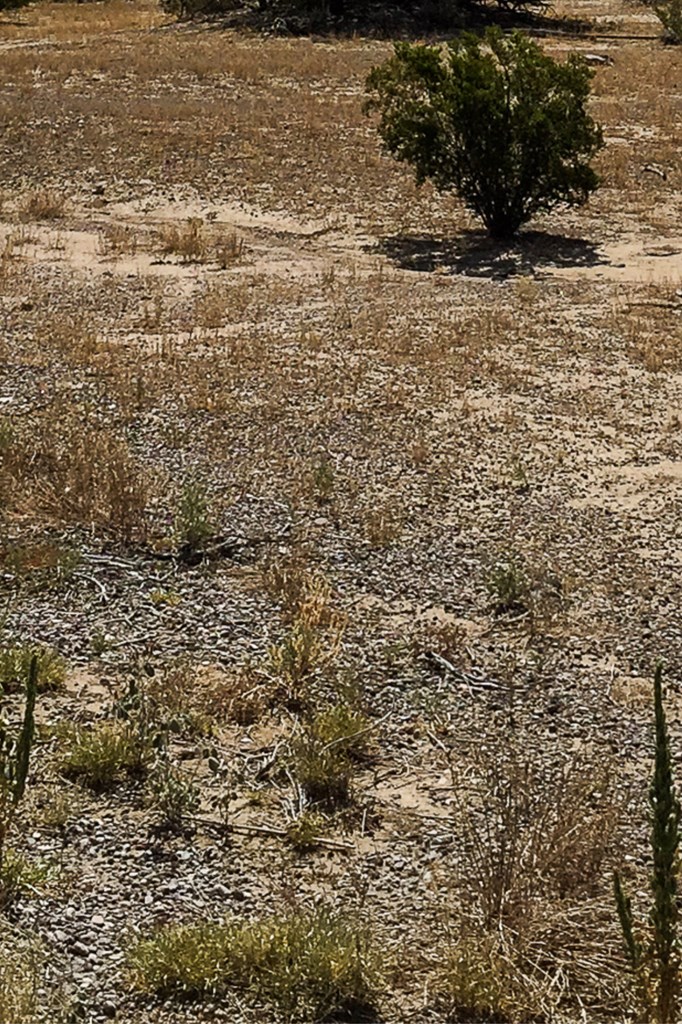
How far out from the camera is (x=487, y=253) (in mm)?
13633

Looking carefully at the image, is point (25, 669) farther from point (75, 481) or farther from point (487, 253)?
point (487, 253)

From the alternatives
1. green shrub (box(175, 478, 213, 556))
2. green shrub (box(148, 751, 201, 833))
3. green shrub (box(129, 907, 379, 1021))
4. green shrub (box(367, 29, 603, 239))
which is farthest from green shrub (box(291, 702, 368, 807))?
green shrub (box(367, 29, 603, 239))

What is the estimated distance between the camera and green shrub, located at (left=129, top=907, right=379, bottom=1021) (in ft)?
11.4

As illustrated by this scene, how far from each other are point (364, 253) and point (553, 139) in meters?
2.17

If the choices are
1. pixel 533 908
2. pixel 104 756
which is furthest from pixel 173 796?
pixel 533 908

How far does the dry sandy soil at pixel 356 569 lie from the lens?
3.89 m

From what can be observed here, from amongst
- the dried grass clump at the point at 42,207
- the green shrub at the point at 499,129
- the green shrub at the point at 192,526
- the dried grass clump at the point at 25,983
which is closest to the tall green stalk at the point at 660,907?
the dried grass clump at the point at 25,983

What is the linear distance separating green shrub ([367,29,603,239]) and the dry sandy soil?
0.53 meters

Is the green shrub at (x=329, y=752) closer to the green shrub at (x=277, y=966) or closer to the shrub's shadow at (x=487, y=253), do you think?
the green shrub at (x=277, y=966)

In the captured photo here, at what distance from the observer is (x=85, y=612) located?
19.0 ft

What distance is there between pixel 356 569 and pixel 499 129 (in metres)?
8.50

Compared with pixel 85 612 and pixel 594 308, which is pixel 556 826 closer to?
pixel 85 612

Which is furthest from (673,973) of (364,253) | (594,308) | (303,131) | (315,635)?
(303,131)

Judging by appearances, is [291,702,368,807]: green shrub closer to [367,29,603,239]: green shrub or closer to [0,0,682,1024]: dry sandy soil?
[0,0,682,1024]: dry sandy soil
